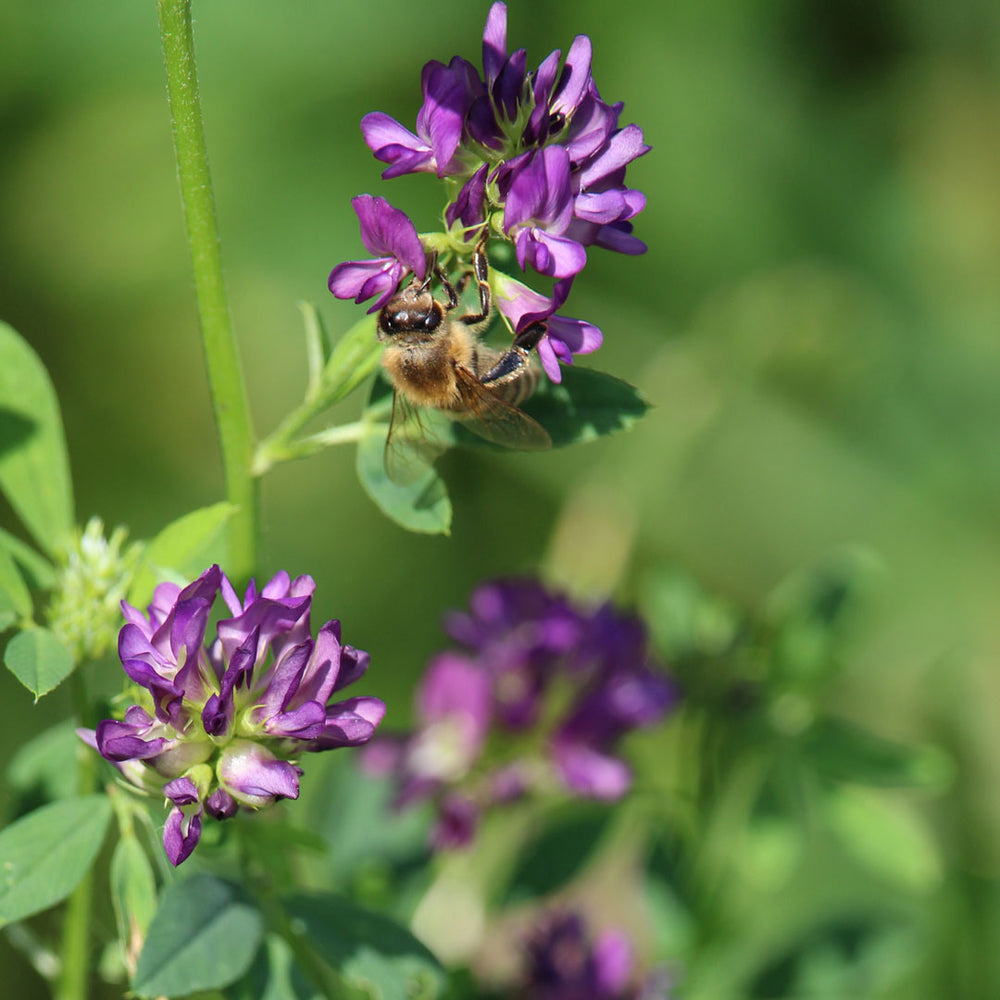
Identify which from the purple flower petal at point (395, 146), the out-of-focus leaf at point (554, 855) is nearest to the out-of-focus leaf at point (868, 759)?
the out-of-focus leaf at point (554, 855)

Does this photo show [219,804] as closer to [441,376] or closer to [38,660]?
[38,660]

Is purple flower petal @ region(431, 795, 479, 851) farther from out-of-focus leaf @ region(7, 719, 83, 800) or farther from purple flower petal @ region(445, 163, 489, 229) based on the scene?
purple flower petal @ region(445, 163, 489, 229)

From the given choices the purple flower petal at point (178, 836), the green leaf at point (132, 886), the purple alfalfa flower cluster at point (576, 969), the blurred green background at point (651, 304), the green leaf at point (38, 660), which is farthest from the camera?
the blurred green background at point (651, 304)

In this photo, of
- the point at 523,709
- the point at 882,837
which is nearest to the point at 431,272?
the point at 523,709

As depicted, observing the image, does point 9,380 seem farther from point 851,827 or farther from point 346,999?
point 851,827

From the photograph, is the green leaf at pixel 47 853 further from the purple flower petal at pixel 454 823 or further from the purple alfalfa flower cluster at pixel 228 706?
the purple flower petal at pixel 454 823

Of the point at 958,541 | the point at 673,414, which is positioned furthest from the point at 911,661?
the point at 673,414

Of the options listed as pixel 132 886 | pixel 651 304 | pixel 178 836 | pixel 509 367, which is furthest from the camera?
pixel 651 304
